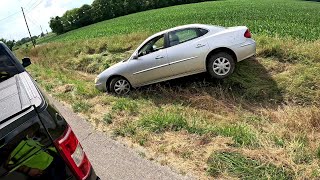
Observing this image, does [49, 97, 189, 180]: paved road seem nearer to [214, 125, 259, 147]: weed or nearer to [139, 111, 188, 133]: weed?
[139, 111, 188, 133]: weed

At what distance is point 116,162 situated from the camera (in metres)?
4.82

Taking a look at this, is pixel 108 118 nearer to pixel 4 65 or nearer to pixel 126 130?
pixel 126 130

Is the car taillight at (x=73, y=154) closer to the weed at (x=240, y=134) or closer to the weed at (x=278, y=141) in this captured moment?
the weed at (x=240, y=134)

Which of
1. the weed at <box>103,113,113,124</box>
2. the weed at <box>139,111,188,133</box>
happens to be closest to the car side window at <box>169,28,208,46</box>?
the weed at <box>103,113,113,124</box>

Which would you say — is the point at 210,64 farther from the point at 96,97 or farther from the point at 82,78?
the point at 82,78

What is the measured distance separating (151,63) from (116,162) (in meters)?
4.53

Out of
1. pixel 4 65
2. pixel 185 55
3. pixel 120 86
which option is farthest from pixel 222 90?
pixel 4 65

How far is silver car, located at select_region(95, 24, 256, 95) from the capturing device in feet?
A: 27.0

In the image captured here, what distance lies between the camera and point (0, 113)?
251 cm

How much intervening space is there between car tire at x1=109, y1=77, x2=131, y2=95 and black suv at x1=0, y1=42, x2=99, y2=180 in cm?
697

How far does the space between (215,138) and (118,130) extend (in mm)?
1833

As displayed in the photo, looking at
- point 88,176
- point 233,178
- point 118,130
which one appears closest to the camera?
point 88,176

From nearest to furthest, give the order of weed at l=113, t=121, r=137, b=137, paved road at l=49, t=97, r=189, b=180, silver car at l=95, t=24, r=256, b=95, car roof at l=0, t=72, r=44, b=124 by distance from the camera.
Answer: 1. car roof at l=0, t=72, r=44, b=124
2. paved road at l=49, t=97, r=189, b=180
3. weed at l=113, t=121, r=137, b=137
4. silver car at l=95, t=24, r=256, b=95

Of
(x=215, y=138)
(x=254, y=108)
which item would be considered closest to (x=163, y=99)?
(x=254, y=108)
